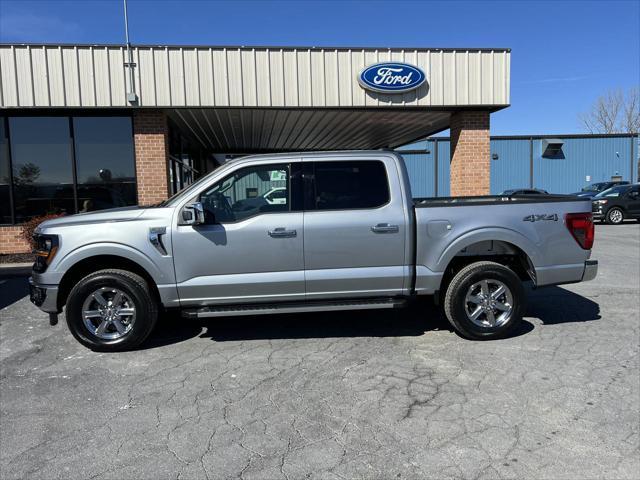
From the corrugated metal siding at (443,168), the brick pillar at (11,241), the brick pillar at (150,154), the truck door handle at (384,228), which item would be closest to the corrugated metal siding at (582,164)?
the corrugated metal siding at (443,168)

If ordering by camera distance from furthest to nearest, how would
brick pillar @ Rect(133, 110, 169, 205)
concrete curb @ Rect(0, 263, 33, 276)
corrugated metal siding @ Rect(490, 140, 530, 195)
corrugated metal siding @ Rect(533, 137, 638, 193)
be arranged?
corrugated metal siding @ Rect(533, 137, 638, 193) < corrugated metal siding @ Rect(490, 140, 530, 195) < brick pillar @ Rect(133, 110, 169, 205) < concrete curb @ Rect(0, 263, 33, 276)

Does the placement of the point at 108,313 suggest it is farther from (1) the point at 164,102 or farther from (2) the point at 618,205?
(2) the point at 618,205

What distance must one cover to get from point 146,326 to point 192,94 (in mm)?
6404

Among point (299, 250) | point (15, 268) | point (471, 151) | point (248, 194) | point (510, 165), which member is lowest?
point (15, 268)

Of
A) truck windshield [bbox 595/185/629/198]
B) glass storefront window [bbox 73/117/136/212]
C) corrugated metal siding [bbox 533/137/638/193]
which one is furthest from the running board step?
corrugated metal siding [bbox 533/137/638/193]

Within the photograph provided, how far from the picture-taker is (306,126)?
13.4m

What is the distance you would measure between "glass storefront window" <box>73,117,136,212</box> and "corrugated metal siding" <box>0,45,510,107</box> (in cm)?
87

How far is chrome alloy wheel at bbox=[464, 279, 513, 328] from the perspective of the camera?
16.6 feet

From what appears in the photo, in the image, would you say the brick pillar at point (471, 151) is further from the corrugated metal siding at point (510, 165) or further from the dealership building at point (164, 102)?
the corrugated metal siding at point (510, 165)

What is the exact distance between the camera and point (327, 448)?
9.99ft

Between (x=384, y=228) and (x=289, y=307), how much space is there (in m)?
1.26

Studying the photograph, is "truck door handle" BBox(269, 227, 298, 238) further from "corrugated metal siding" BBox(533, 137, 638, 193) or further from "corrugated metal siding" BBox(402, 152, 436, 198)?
"corrugated metal siding" BBox(533, 137, 638, 193)

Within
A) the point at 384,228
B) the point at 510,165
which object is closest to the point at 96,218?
the point at 384,228

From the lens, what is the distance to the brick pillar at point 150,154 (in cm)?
1012
